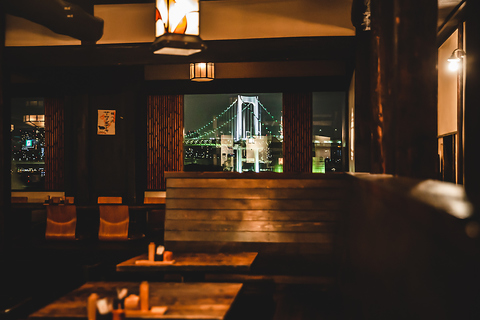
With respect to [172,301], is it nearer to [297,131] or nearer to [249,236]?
[249,236]

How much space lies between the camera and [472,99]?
4152 millimetres

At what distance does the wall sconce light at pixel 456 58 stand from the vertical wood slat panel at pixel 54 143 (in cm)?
813

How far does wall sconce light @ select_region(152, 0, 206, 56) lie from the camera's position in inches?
139

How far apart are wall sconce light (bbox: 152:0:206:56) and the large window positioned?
18.4 ft

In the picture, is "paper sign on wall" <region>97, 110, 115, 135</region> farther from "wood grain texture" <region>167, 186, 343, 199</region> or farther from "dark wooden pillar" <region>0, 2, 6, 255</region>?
"wood grain texture" <region>167, 186, 343, 199</region>

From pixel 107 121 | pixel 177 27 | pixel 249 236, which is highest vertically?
pixel 177 27

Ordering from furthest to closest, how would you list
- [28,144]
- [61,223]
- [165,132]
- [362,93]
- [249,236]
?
1. [28,144]
2. [165,132]
3. [61,223]
4. [362,93]
5. [249,236]

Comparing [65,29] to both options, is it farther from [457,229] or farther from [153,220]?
[457,229]

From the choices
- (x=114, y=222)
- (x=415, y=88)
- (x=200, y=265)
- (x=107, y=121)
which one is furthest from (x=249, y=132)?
(x=415, y=88)

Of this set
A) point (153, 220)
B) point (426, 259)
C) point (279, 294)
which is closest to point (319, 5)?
point (279, 294)

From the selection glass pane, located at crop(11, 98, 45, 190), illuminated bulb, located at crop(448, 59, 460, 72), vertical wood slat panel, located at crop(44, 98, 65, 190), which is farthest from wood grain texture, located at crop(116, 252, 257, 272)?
glass pane, located at crop(11, 98, 45, 190)

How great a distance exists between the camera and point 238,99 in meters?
9.59

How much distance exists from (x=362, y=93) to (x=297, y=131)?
3.51 m

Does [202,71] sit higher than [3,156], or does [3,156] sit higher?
[202,71]
